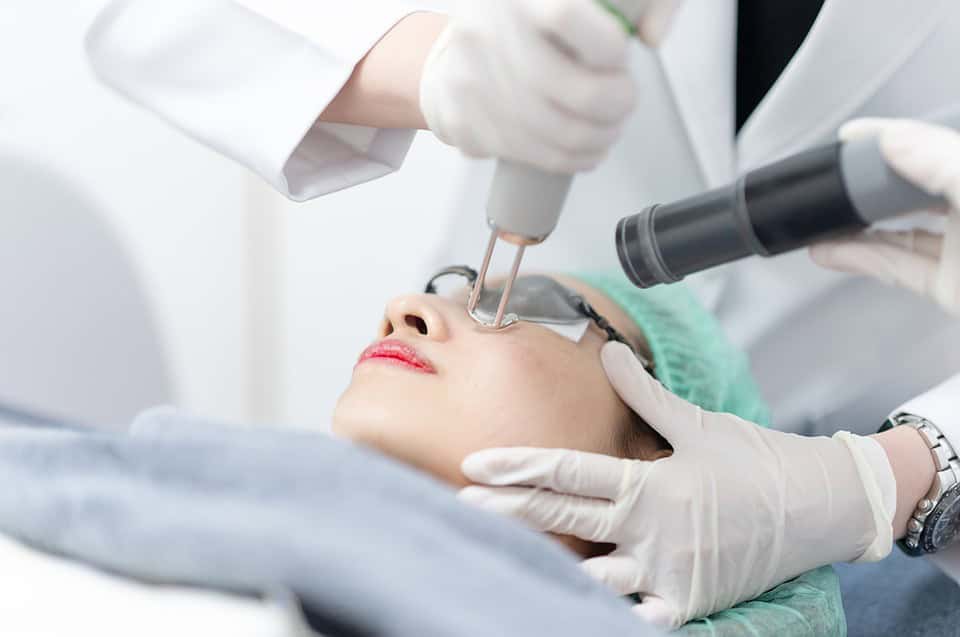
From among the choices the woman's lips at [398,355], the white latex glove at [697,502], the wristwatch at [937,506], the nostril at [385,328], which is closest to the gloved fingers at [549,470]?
the white latex glove at [697,502]

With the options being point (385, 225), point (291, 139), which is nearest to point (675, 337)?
point (291, 139)

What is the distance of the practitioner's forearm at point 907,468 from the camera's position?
962mm

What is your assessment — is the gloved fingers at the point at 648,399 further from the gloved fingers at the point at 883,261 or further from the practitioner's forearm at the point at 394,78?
the practitioner's forearm at the point at 394,78

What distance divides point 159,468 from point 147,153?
4.83 ft

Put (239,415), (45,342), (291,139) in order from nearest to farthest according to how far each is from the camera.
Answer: (291,139) → (45,342) → (239,415)

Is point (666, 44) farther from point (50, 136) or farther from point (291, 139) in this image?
point (50, 136)

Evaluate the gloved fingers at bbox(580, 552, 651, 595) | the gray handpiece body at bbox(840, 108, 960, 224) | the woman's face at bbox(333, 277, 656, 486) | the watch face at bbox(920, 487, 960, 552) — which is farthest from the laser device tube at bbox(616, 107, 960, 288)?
the watch face at bbox(920, 487, 960, 552)

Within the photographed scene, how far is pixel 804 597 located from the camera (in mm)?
888

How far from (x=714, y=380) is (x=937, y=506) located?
251 mm

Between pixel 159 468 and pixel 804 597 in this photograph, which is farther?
pixel 804 597

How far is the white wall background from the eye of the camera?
6.04 feet

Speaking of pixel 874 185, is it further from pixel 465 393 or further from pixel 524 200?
pixel 465 393

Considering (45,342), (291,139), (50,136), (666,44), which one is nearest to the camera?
(291,139)

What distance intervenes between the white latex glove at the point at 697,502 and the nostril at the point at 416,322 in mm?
174
